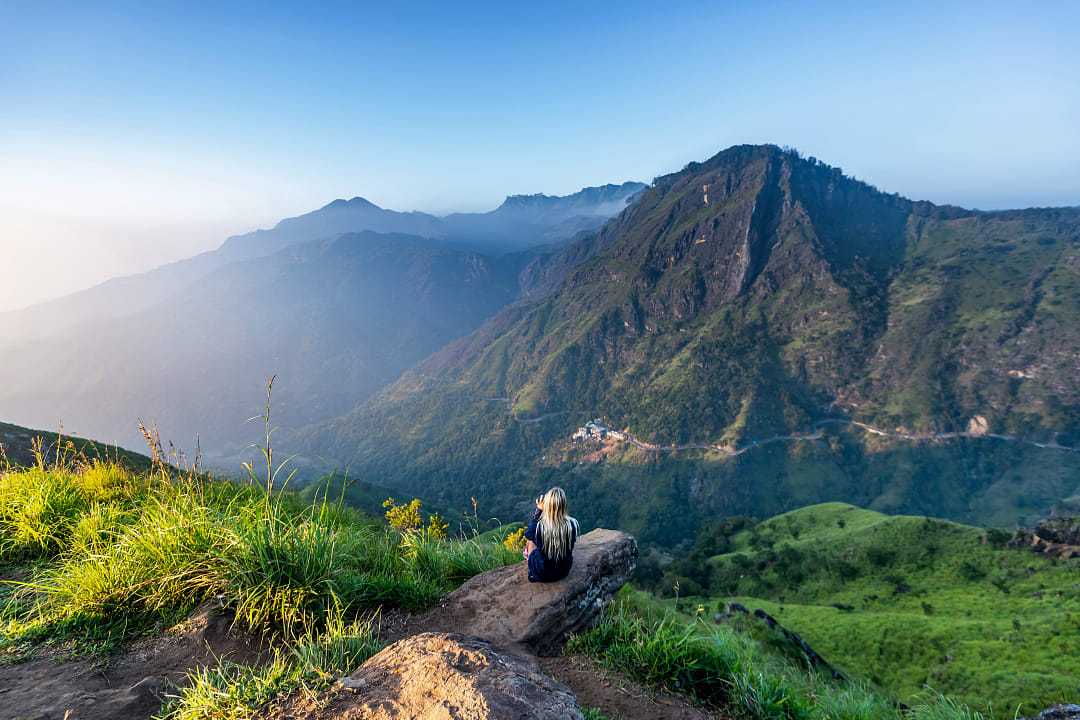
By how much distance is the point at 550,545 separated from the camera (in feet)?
19.6

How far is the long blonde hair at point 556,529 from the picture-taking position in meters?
5.99

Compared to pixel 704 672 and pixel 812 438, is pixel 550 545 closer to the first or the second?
pixel 704 672

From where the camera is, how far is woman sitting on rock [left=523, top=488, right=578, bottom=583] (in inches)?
234

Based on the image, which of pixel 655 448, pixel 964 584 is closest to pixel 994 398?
pixel 655 448

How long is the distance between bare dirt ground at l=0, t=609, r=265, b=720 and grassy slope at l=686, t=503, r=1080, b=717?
24.4m

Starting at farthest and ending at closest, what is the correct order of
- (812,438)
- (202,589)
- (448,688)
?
(812,438), (202,589), (448,688)

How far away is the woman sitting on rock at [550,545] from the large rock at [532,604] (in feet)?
0.44

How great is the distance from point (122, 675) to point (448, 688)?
2.84 m

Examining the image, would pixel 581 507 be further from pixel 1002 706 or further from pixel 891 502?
pixel 1002 706

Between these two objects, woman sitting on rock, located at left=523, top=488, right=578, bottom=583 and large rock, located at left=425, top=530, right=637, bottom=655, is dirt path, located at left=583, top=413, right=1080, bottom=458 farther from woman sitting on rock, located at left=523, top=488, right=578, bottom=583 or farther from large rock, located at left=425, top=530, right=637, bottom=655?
woman sitting on rock, located at left=523, top=488, right=578, bottom=583

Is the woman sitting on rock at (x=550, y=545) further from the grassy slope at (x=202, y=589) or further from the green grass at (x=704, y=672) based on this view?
the grassy slope at (x=202, y=589)

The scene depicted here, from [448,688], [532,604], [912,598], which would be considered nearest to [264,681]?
[448,688]

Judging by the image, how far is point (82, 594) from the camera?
4102 mm

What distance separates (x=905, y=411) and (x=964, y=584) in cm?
12602
